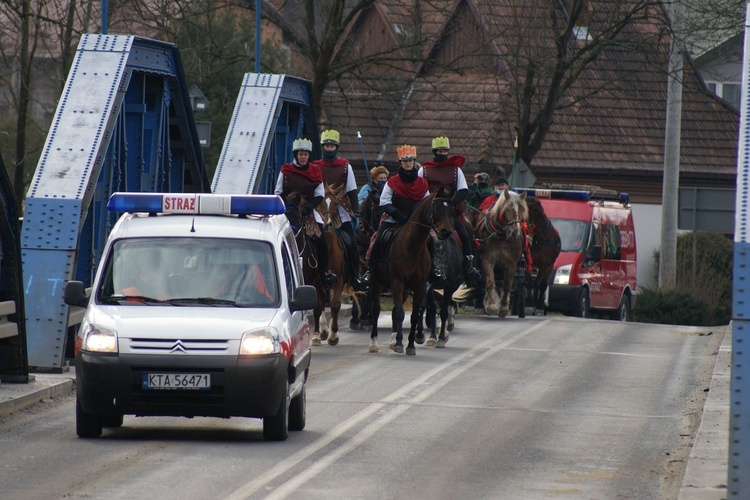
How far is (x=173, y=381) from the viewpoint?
434 inches

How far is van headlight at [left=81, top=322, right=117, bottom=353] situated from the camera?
438 inches

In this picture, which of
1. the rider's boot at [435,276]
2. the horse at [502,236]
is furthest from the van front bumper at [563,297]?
the rider's boot at [435,276]

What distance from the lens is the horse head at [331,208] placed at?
20.1 metres

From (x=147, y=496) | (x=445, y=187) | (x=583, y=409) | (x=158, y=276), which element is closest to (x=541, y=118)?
(x=445, y=187)

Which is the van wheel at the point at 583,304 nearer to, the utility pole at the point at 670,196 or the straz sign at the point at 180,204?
the utility pole at the point at 670,196

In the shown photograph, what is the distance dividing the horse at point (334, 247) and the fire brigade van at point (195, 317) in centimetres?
699

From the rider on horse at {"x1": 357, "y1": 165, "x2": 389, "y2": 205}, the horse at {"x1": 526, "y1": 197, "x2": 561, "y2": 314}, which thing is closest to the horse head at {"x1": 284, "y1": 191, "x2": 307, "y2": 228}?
the rider on horse at {"x1": 357, "y1": 165, "x2": 389, "y2": 205}

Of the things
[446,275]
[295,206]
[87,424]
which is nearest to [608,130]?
[446,275]

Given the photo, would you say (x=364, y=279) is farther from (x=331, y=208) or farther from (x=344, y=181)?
(x=344, y=181)

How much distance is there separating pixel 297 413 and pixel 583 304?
19.6 metres

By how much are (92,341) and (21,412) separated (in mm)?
2579

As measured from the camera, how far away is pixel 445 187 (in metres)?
20.3

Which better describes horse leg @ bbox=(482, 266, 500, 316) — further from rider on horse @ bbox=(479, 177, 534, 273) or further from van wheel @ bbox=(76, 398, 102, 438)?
van wheel @ bbox=(76, 398, 102, 438)

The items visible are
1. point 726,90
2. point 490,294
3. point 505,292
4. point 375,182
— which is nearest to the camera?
point 375,182
